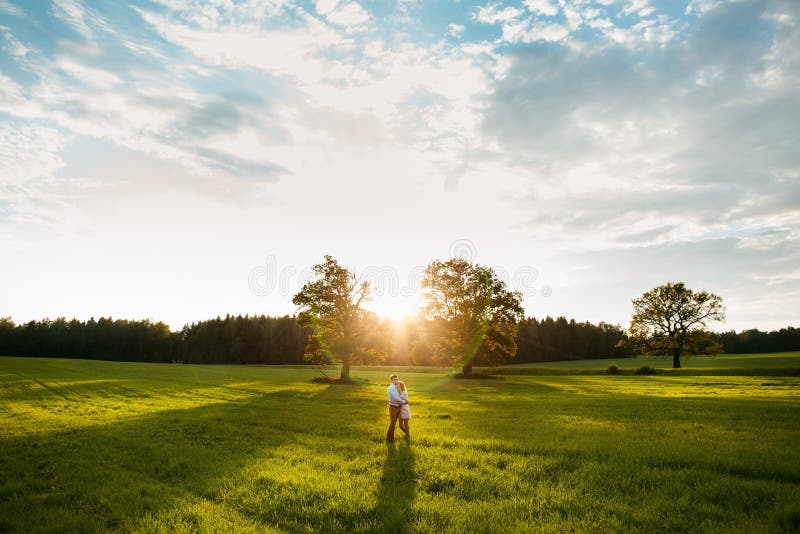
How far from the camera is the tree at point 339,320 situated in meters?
47.9

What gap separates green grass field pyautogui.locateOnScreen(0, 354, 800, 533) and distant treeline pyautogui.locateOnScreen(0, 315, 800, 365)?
96.2 metres

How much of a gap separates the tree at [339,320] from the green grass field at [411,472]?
90.2ft

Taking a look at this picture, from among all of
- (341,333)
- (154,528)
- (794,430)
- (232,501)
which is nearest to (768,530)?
(232,501)

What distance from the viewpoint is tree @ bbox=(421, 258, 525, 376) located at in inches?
2003

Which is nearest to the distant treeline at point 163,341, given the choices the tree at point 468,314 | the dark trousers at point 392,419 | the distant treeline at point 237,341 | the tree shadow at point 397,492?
the distant treeline at point 237,341

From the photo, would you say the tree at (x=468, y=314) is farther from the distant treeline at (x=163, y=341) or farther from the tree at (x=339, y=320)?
the distant treeline at (x=163, y=341)

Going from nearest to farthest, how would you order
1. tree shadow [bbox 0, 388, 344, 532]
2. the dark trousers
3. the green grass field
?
1. the green grass field
2. tree shadow [bbox 0, 388, 344, 532]
3. the dark trousers

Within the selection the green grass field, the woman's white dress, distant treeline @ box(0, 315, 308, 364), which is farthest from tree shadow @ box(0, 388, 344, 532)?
distant treeline @ box(0, 315, 308, 364)

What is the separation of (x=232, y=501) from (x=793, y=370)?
2442 inches

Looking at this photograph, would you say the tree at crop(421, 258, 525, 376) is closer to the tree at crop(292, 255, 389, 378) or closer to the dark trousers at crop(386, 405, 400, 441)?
the tree at crop(292, 255, 389, 378)

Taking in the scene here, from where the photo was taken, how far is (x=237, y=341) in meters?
131

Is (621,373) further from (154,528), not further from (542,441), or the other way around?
(154,528)

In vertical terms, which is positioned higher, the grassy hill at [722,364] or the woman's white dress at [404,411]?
the woman's white dress at [404,411]

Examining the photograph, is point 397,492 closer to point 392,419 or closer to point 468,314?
point 392,419
